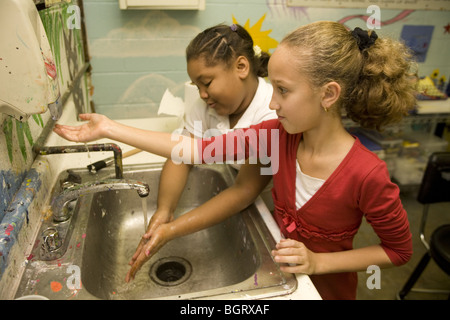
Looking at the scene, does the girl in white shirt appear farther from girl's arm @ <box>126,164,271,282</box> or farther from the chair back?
the chair back

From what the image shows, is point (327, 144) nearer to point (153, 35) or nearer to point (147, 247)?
point (147, 247)

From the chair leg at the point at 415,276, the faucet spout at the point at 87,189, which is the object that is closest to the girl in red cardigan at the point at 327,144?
the faucet spout at the point at 87,189

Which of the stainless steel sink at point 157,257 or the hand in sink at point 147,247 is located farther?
the hand in sink at point 147,247

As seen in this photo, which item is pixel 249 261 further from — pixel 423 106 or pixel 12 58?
pixel 423 106

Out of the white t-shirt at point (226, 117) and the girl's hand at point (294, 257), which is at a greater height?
the white t-shirt at point (226, 117)

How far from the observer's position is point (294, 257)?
776 mm

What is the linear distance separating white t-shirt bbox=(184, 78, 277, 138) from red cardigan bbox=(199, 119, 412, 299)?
0.64 ft

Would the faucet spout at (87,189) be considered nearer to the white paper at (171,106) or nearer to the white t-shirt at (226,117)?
the white t-shirt at (226,117)

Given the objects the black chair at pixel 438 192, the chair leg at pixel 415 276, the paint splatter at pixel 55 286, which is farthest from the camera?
the chair leg at pixel 415 276

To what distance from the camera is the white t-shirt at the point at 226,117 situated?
3.94ft

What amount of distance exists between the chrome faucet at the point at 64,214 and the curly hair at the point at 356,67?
1.75 feet

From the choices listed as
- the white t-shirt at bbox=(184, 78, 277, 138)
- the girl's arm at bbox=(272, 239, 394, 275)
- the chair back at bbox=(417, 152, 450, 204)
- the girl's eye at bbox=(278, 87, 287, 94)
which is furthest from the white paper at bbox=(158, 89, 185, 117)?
the chair back at bbox=(417, 152, 450, 204)

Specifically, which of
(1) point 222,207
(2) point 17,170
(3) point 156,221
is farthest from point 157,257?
(2) point 17,170

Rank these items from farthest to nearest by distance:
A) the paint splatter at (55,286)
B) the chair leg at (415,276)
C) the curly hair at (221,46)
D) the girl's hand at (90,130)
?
the chair leg at (415,276), the curly hair at (221,46), the girl's hand at (90,130), the paint splatter at (55,286)
